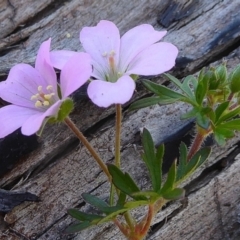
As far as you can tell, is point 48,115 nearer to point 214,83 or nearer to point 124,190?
point 124,190

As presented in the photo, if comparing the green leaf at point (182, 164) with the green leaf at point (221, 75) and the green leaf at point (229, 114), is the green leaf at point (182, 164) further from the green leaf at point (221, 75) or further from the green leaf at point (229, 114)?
the green leaf at point (221, 75)

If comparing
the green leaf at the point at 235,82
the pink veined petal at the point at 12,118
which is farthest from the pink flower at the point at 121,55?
the green leaf at the point at 235,82

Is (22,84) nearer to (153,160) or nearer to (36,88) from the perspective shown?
(36,88)

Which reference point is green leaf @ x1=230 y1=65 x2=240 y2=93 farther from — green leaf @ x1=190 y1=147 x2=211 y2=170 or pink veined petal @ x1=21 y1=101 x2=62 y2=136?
pink veined petal @ x1=21 y1=101 x2=62 y2=136

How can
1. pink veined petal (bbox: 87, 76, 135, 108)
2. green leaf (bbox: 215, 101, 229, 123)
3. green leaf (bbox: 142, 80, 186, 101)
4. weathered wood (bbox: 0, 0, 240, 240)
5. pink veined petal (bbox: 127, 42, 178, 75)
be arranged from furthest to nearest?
weathered wood (bbox: 0, 0, 240, 240)
green leaf (bbox: 142, 80, 186, 101)
green leaf (bbox: 215, 101, 229, 123)
pink veined petal (bbox: 127, 42, 178, 75)
pink veined petal (bbox: 87, 76, 135, 108)

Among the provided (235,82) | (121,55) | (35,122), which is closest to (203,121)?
(235,82)

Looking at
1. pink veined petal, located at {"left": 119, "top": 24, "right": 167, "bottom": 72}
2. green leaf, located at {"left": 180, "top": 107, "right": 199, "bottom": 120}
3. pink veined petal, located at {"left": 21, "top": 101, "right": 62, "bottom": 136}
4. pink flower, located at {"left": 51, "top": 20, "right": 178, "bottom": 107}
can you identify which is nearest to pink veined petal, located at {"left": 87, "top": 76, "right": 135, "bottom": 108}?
pink flower, located at {"left": 51, "top": 20, "right": 178, "bottom": 107}
